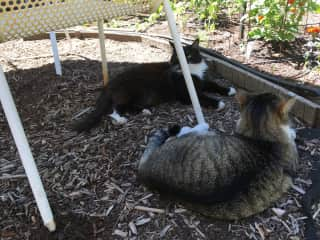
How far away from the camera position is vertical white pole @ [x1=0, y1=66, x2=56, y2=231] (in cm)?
155

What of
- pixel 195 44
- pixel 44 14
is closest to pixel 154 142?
pixel 44 14

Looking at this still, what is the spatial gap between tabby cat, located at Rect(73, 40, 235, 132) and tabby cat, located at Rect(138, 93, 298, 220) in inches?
33.0

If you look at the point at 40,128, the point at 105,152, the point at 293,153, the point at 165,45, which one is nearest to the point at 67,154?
the point at 105,152

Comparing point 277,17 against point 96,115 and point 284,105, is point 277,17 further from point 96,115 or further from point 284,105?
point 96,115

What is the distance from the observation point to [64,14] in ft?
5.57

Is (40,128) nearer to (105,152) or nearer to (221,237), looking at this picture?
(105,152)

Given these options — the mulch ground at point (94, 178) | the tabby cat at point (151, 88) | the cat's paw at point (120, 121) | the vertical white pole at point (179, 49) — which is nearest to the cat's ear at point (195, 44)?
the tabby cat at point (151, 88)

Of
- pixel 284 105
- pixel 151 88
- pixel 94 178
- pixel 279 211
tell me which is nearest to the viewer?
pixel 279 211

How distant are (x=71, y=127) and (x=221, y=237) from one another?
1687 millimetres

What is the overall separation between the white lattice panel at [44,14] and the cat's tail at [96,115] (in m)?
1.15

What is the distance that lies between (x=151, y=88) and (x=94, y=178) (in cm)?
131

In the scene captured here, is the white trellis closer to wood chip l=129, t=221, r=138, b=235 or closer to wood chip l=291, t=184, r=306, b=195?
wood chip l=129, t=221, r=138, b=235

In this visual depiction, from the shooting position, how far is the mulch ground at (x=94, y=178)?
1.93 m

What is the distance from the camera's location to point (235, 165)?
1.96 metres
